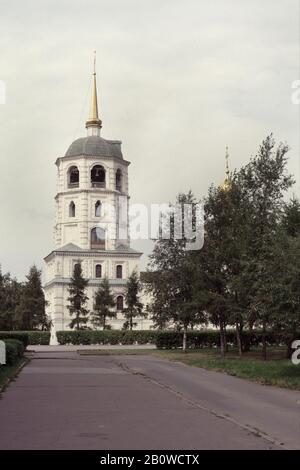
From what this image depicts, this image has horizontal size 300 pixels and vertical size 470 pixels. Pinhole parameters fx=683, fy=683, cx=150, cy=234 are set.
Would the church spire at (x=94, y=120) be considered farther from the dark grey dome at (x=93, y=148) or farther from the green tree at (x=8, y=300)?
the green tree at (x=8, y=300)

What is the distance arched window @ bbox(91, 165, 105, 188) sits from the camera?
81.0 m

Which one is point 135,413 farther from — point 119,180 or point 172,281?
point 119,180

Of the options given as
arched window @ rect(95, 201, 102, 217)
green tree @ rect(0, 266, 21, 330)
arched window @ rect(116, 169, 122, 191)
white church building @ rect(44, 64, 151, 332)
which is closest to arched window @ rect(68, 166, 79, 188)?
white church building @ rect(44, 64, 151, 332)

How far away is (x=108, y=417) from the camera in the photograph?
41.8 feet

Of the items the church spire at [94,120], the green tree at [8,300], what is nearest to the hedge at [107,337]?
the green tree at [8,300]

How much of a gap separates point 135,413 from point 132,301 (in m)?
60.8

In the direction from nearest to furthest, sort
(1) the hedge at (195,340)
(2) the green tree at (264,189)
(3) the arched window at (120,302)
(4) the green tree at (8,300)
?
(2) the green tree at (264,189) → (1) the hedge at (195,340) → (4) the green tree at (8,300) → (3) the arched window at (120,302)

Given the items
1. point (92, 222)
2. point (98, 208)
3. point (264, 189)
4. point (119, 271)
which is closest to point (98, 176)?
point (98, 208)

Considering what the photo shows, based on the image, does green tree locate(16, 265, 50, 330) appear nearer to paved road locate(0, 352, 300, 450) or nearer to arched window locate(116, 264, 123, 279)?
arched window locate(116, 264, 123, 279)

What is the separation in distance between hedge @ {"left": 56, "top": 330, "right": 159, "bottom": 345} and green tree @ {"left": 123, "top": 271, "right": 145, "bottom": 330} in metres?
12.2

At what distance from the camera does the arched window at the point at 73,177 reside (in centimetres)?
8125
